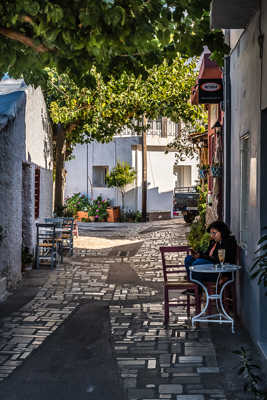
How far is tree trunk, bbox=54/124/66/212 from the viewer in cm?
1752

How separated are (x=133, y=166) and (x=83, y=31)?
20.9 metres

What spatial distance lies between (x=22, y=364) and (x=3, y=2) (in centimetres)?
380

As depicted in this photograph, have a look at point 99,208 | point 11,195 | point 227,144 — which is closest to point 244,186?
point 227,144

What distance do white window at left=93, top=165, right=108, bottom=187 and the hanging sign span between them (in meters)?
16.9

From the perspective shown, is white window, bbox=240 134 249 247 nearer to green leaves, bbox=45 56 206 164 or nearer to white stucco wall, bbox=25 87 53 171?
white stucco wall, bbox=25 87 53 171

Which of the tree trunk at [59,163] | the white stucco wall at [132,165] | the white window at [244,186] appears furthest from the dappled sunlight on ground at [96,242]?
the white window at [244,186]

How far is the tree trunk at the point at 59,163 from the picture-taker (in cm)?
1752

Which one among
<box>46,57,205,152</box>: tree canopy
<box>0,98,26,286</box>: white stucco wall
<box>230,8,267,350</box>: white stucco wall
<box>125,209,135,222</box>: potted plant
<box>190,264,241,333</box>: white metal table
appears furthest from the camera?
<box>125,209,135,222</box>: potted plant

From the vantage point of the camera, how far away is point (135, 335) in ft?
22.8

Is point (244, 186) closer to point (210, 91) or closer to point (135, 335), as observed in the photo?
point (135, 335)

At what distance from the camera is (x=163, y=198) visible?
89.7 ft

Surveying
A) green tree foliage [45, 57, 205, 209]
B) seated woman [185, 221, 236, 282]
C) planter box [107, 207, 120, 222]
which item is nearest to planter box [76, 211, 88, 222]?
planter box [107, 207, 120, 222]

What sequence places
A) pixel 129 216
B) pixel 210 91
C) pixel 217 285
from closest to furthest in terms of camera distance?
pixel 217 285 → pixel 210 91 → pixel 129 216

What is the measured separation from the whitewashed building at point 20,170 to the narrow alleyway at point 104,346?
2.66ft
